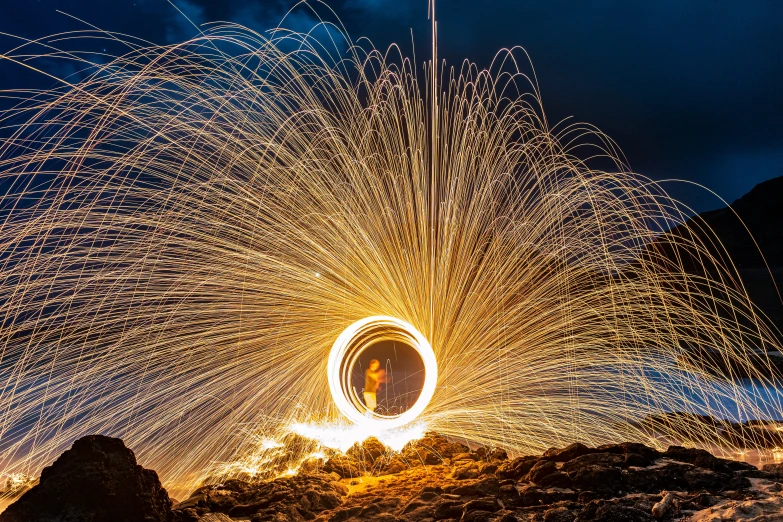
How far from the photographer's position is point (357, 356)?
1127cm

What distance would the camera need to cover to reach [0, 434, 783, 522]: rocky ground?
6328 mm

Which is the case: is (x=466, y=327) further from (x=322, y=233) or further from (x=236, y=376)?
(x=236, y=376)

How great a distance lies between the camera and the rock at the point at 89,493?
6.34 metres

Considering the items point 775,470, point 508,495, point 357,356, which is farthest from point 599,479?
point 357,356

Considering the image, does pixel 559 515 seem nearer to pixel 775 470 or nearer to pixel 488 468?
pixel 488 468

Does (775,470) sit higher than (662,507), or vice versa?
(662,507)

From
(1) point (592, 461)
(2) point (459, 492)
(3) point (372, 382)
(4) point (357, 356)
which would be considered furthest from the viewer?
(3) point (372, 382)

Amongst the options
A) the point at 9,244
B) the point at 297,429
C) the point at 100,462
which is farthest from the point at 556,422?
the point at 9,244

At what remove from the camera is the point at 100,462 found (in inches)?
258

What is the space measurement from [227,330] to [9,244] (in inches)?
151

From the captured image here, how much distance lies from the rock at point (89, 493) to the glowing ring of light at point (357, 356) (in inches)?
155

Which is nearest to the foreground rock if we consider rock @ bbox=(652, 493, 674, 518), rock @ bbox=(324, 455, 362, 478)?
rock @ bbox=(652, 493, 674, 518)

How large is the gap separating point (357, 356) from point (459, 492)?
430 centimetres

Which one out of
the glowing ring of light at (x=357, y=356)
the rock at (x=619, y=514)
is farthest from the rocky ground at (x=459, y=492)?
the glowing ring of light at (x=357, y=356)
